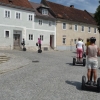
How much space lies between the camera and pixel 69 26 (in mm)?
37031

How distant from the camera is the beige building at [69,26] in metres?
35.3

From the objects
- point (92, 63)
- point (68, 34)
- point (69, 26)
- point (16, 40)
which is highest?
point (69, 26)

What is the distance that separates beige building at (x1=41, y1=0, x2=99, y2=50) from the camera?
35312 millimetres

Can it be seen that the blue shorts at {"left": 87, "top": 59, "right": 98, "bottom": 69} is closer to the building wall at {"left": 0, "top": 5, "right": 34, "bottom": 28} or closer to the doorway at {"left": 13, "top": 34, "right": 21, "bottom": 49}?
the building wall at {"left": 0, "top": 5, "right": 34, "bottom": 28}

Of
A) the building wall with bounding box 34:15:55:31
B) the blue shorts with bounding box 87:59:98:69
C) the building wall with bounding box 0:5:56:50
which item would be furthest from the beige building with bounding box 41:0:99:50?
the blue shorts with bounding box 87:59:98:69

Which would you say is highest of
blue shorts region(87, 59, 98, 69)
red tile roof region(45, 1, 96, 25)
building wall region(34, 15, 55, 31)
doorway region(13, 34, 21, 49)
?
red tile roof region(45, 1, 96, 25)

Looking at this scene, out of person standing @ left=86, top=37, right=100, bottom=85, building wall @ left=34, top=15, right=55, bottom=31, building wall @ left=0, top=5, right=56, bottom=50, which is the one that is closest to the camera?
person standing @ left=86, top=37, right=100, bottom=85

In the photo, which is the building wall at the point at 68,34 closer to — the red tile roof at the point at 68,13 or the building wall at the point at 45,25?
the red tile roof at the point at 68,13

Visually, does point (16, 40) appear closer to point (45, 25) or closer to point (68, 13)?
point (45, 25)

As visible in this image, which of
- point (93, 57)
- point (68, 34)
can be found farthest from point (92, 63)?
point (68, 34)

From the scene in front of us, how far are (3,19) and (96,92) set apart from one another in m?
22.8

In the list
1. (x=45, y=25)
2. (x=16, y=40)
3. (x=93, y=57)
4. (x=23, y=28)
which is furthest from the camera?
(x=45, y=25)

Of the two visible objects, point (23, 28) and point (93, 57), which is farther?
point (23, 28)

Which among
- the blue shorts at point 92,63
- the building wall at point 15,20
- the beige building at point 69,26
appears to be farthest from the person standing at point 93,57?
the beige building at point 69,26
